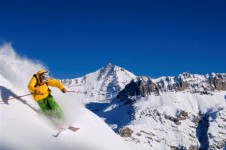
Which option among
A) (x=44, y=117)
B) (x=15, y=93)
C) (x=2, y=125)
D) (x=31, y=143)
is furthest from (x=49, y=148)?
(x=15, y=93)

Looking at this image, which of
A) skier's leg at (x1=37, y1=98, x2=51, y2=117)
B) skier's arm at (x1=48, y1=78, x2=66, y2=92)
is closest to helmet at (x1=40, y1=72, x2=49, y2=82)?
skier's arm at (x1=48, y1=78, x2=66, y2=92)

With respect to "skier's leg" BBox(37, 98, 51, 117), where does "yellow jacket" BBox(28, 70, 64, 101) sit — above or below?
above

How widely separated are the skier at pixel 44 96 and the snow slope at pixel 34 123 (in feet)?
1.05

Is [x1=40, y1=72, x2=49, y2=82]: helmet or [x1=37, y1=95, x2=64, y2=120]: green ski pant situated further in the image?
[x1=40, y1=72, x2=49, y2=82]: helmet

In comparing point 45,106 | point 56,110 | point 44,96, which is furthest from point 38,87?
point 56,110

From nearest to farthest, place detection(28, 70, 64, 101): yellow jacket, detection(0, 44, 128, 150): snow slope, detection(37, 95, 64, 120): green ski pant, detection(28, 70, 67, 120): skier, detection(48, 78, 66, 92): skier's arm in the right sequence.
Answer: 1. detection(0, 44, 128, 150): snow slope
2. detection(37, 95, 64, 120): green ski pant
3. detection(28, 70, 67, 120): skier
4. detection(28, 70, 64, 101): yellow jacket
5. detection(48, 78, 66, 92): skier's arm

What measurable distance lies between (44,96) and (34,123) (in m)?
2.30

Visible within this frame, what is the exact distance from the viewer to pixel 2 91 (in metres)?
13.4

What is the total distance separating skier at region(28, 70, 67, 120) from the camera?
45.0 feet

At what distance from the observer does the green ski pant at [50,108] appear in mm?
13599

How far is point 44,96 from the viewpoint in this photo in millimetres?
14094

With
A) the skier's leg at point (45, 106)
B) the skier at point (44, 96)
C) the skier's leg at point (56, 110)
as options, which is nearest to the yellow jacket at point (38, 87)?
the skier at point (44, 96)

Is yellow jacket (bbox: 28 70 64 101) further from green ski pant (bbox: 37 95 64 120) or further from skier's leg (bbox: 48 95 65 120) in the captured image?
skier's leg (bbox: 48 95 65 120)

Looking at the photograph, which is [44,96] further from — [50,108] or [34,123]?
[34,123]
